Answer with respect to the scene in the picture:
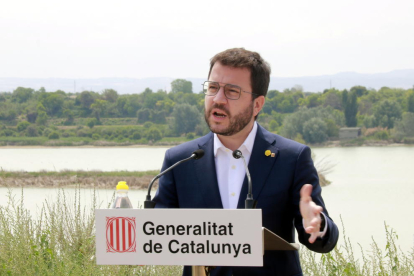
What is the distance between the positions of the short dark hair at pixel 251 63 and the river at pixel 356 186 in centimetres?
502

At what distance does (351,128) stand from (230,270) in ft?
172

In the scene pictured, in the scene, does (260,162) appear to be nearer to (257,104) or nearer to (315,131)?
(257,104)

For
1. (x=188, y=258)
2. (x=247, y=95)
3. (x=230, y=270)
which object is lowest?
(x=230, y=270)

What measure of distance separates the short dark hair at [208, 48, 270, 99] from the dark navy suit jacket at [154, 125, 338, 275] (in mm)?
202

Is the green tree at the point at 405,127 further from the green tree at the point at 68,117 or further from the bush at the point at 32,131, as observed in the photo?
the bush at the point at 32,131

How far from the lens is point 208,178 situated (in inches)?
89.7

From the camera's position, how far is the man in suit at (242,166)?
2178mm

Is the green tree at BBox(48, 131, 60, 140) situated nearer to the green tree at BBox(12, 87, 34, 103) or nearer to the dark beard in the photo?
the green tree at BBox(12, 87, 34, 103)

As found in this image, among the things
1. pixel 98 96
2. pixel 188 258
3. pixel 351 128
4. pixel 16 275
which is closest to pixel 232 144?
pixel 188 258

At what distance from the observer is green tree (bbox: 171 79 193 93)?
6606 centimetres

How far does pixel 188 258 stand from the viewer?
5.50 ft

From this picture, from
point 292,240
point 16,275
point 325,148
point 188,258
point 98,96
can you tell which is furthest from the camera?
point 98,96

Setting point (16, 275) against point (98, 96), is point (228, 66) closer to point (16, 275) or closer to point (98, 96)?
point (16, 275)

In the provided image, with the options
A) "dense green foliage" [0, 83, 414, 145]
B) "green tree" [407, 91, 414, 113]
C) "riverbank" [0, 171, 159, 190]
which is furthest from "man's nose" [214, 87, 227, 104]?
"green tree" [407, 91, 414, 113]
